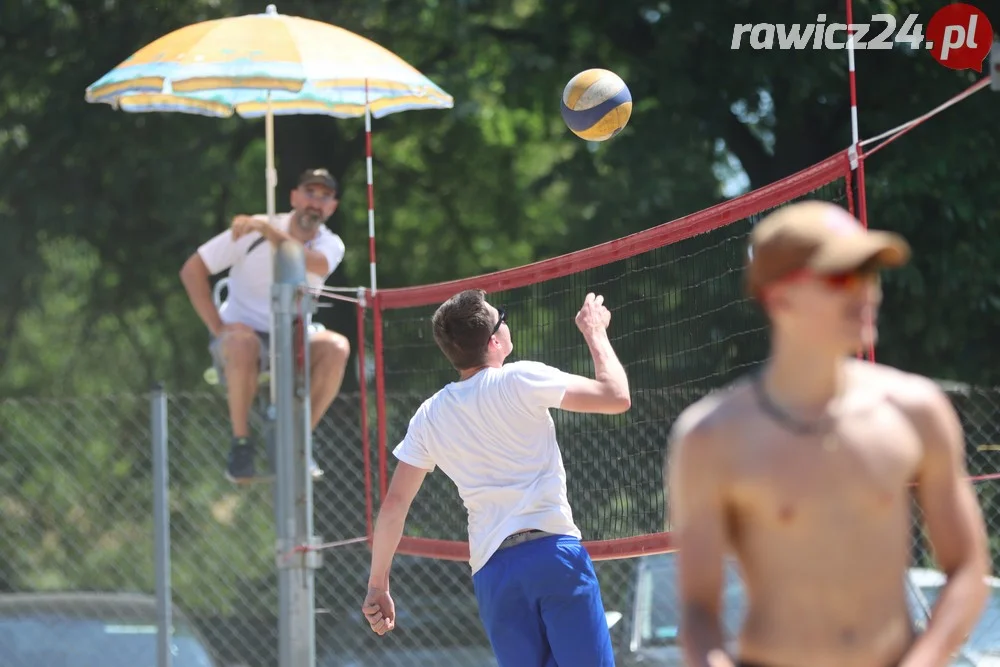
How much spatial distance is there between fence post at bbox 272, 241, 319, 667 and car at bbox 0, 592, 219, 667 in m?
2.17

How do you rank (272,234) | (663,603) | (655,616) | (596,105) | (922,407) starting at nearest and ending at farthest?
(922,407) < (596,105) < (272,234) < (655,616) < (663,603)

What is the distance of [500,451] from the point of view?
4.94m

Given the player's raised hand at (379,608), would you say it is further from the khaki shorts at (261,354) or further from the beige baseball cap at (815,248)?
the khaki shorts at (261,354)

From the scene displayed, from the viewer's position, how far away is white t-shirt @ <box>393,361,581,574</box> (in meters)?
4.86

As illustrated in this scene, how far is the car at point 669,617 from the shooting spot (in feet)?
26.2

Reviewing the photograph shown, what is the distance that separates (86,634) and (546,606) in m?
5.03

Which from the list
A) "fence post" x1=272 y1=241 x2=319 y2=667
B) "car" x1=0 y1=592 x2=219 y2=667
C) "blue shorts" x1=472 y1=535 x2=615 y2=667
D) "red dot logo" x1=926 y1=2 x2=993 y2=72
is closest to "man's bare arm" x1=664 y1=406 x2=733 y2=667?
"blue shorts" x1=472 y1=535 x2=615 y2=667

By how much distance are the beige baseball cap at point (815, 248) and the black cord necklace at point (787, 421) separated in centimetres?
20

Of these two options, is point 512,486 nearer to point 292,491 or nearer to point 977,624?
point 292,491

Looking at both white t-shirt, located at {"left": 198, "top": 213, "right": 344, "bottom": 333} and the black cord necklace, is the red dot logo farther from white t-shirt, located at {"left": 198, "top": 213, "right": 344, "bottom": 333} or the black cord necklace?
the black cord necklace

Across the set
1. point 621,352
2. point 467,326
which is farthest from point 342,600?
point 467,326

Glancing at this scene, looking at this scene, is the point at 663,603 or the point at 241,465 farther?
the point at 663,603

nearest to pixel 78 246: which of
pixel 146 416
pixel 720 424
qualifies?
pixel 146 416

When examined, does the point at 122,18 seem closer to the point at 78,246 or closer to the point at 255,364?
the point at 78,246
